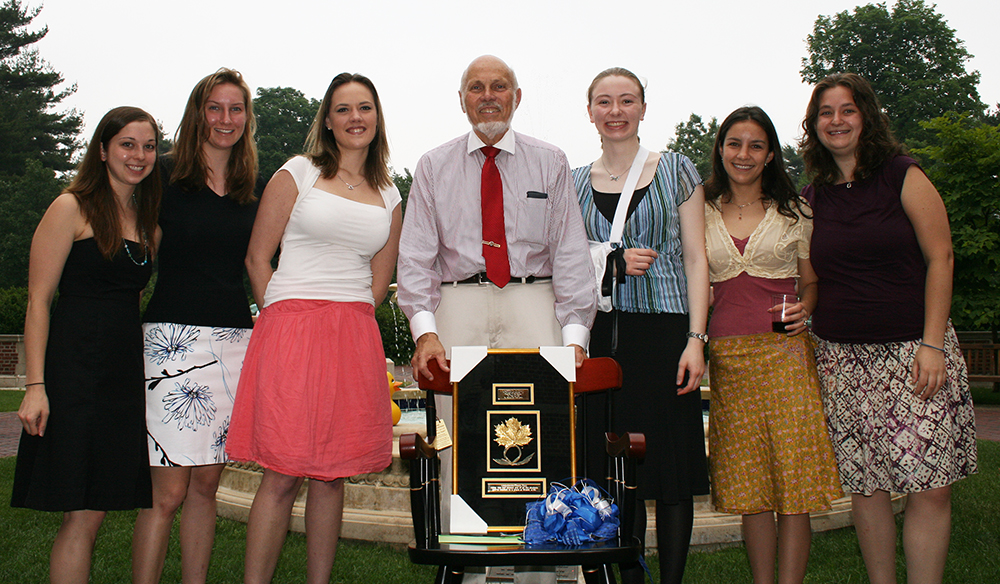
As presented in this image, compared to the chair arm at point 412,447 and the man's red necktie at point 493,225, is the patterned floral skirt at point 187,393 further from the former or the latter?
the man's red necktie at point 493,225

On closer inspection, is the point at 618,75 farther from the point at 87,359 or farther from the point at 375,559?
the point at 375,559

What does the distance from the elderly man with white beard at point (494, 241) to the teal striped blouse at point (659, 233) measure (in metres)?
0.18

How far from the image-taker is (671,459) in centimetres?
294

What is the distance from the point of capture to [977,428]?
11414 mm

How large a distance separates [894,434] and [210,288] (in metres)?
2.90

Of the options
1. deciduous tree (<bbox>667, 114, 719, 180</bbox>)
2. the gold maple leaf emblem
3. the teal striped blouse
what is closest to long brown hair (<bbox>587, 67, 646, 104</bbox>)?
the teal striped blouse

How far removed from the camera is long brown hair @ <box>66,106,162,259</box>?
9.19ft

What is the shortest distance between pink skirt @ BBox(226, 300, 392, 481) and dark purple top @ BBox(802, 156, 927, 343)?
1.99 meters

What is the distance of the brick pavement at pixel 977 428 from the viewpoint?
32.1 feet

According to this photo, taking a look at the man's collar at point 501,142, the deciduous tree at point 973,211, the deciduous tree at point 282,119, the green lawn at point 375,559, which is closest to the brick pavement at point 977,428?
the deciduous tree at point 973,211

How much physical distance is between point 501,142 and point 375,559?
2.74 metres

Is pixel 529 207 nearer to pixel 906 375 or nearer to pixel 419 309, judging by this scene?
pixel 419 309

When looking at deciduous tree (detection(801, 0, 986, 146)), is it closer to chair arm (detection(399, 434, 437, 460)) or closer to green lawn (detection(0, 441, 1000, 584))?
green lawn (detection(0, 441, 1000, 584))

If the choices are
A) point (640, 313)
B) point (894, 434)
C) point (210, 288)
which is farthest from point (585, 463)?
point (210, 288)
